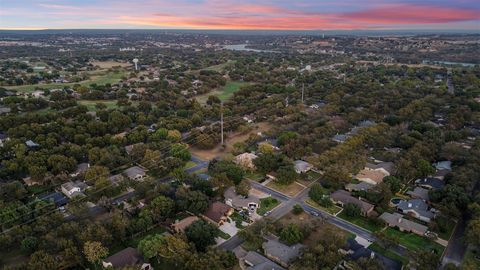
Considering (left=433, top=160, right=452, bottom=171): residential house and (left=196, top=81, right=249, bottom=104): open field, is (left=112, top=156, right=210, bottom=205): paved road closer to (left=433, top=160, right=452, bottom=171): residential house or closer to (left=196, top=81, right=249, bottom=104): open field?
(left=433, top=160, right=452, bottom=171): residential house

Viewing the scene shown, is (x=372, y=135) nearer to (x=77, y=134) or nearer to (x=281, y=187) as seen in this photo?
(x=281, y=187)

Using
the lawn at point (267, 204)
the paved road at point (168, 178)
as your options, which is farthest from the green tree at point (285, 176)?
the paved road at point (168, 178)

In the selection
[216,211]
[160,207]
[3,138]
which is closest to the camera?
[160,207]

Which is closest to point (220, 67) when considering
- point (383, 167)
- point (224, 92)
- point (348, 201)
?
point (224, 92)

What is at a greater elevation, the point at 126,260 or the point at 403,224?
the point at 126,260

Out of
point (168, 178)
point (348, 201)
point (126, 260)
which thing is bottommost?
point (168, 178)

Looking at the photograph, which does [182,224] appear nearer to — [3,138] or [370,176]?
[370,176]

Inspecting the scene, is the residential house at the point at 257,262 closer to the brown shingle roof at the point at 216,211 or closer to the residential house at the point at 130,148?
the brown shingle roof at the point at 216,211
